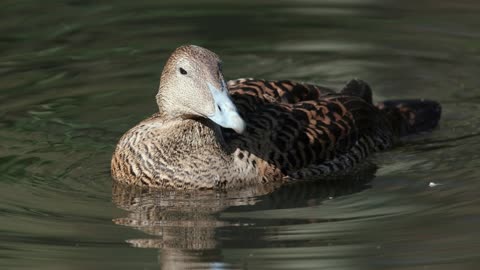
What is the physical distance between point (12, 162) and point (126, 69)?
3319 millimetres

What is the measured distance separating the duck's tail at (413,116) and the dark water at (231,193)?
16 centimetres

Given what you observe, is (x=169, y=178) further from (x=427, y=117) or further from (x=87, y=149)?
(x=427, y=117)

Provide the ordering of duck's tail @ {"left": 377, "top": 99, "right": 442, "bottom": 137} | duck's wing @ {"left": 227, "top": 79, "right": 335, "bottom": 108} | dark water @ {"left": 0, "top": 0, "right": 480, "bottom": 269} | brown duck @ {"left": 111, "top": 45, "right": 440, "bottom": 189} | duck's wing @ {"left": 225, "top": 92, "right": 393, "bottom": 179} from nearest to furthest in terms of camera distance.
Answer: dark water @ {"left": 0, "top": 0, "right": 480, "bottom": 269}
brown duck @ {"left": 111, "top": 45, "right": 440, "bottom": 189}
duck's wing @ {"left": 225, "top": 92, "right": 393, "bottom": 179}
duck's wing @ {"left": 227, "top": 79, "right": 335, "bottom": 108}
duck's tail @ {"left": 377, "top": 99, "right": 442, "bottom": 137}

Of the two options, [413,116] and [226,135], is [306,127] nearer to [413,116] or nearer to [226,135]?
[226,135]

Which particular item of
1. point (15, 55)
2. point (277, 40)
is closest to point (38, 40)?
point (15, 55)

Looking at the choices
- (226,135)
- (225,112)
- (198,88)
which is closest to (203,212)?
(225,112)

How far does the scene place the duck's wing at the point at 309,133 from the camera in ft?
38.2

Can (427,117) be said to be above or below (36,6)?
below

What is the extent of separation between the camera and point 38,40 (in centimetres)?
1584

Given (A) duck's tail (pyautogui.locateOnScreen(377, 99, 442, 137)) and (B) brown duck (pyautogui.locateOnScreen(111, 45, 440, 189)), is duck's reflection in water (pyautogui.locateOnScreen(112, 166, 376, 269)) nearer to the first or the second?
(B) brown duck (pyautogui.locateOnScreen(111, 45, 440, 189))

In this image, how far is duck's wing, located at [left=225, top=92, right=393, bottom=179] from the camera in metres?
11.6

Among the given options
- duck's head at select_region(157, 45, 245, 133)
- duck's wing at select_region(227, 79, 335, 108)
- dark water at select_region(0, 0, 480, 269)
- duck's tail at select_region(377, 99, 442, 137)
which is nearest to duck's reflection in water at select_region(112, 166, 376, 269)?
dark water at select_region(0, 0, 480, 269)

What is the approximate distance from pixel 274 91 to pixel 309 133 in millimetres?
657

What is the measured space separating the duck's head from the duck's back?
0.79 m
